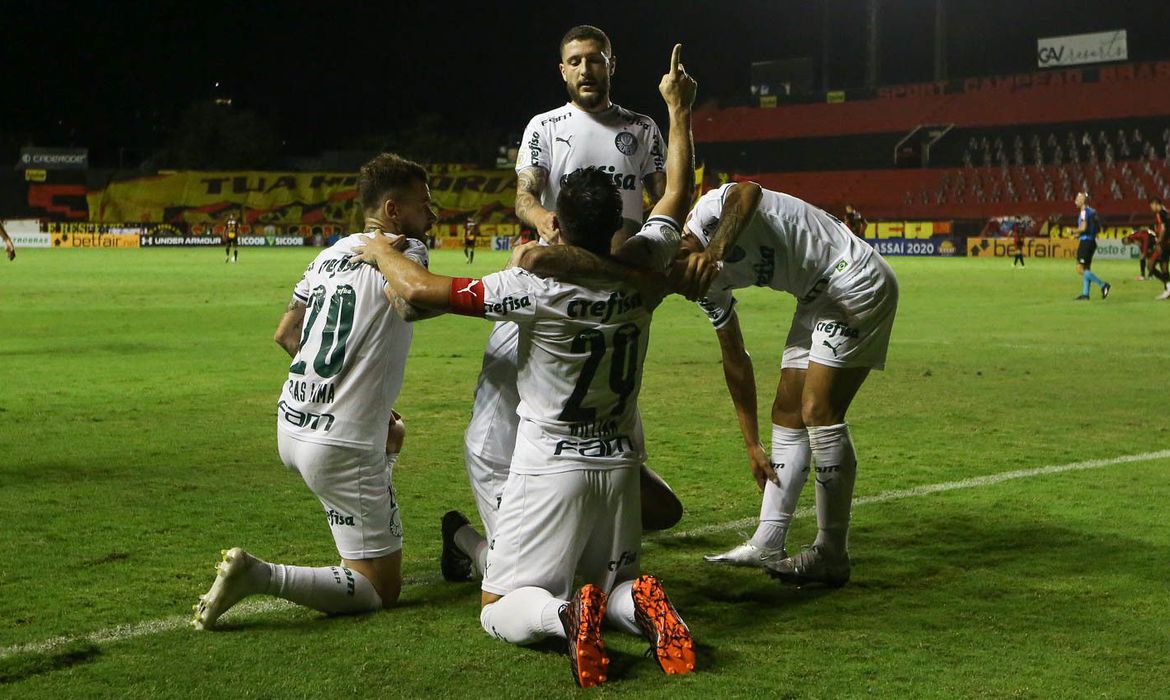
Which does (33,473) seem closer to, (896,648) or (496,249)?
(896,648)

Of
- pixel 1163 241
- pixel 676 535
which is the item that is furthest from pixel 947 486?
pixel 1163 241

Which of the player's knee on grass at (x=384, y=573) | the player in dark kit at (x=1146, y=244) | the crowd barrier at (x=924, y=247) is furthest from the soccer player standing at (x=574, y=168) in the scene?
the crowd barrier at (x=924, y=247)

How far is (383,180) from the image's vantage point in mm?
5043

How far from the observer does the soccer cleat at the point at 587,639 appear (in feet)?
13.3

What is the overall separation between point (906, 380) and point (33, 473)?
25.8ft

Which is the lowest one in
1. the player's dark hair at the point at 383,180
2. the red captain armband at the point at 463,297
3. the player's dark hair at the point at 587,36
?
the red captain armband at the point at 463,297

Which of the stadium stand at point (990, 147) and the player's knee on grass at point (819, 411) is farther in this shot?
the stadium stand at point (990, 147)

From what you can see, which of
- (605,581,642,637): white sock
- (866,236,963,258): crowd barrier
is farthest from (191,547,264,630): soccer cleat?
(866,236,963,258): crowd barrier

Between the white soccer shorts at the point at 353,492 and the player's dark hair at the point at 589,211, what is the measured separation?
124 centimetres

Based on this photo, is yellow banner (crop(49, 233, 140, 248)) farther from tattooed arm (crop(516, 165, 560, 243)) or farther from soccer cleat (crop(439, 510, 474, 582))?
soccer cleat (crop(439, 510, 474, 582))

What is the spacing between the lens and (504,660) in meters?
4.39

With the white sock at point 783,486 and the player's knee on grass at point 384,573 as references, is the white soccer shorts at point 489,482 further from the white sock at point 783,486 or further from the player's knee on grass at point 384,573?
the white sock at point 783,486

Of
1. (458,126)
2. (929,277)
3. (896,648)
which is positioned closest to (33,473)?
(896,648)

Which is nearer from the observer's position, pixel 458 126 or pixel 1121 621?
A: pixel 1121 621
